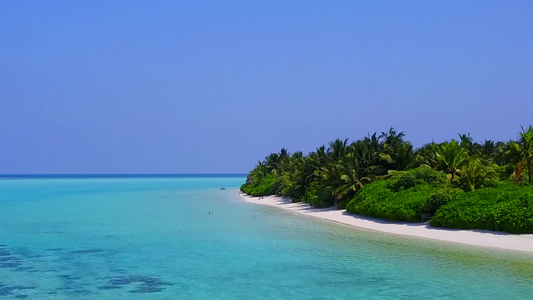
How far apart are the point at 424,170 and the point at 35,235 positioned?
28812 millimetres

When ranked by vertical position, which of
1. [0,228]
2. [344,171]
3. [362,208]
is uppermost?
[344,171]

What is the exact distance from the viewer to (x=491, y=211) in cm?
2880

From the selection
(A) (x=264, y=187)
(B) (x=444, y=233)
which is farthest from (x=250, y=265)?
(A) (x=264, y=187)

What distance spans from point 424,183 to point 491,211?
910cm

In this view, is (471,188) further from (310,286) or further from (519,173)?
(310,286)

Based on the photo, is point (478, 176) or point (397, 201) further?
point (397, 201)

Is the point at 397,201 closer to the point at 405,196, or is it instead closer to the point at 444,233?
the point at 405,196

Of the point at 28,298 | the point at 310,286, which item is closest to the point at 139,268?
the point at 28,298

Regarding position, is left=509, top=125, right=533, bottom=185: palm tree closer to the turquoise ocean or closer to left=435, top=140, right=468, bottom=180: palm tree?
left=435, top=140, right=468, bottom=180: palm tree

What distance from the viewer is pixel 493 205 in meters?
29.4

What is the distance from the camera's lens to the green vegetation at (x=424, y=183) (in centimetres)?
2952

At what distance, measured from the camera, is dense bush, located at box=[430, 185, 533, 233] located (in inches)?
1077

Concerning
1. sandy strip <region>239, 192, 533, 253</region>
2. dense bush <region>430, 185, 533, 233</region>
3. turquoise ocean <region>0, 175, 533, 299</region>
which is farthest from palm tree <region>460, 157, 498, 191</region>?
turquoise ocean <region>0, 175, 533, 299</region>

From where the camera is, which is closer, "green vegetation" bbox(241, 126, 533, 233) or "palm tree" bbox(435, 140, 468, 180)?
"green vegetation" bbox(241, 126, 533, 233)
